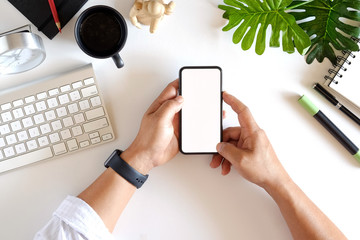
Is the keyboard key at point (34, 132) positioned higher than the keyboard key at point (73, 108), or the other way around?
the keyboard key at point (73, 108)

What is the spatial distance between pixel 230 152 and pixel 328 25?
→ 1.27 feet

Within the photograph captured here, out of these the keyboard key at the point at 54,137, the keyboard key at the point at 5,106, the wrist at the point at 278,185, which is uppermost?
the keyboard key at the point at 5,106

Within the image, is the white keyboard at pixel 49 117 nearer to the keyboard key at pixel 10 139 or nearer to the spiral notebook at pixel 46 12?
the keyboard key at pixel 10 139

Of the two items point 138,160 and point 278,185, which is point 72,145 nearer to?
point 138,160

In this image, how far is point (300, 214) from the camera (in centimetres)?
72

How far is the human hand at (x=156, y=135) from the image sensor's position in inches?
27.4

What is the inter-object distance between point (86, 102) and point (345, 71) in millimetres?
650

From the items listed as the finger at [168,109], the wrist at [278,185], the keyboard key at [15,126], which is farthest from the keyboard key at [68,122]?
the wrist at [278,185]

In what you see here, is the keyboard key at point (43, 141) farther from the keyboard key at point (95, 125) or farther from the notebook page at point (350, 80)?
the notebook page at point (350, 80)

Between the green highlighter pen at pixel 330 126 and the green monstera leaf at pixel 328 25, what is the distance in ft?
0.35

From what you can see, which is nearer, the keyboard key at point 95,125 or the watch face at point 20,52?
the watch face at point 20,52

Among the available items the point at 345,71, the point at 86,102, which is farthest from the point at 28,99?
the point at 345,71

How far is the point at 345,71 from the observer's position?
766 mm

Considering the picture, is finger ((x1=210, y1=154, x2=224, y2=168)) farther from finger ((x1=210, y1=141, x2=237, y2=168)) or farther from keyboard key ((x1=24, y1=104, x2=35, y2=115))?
keyboard key ((x1=24, y1=104, x2=35, y2=115))
